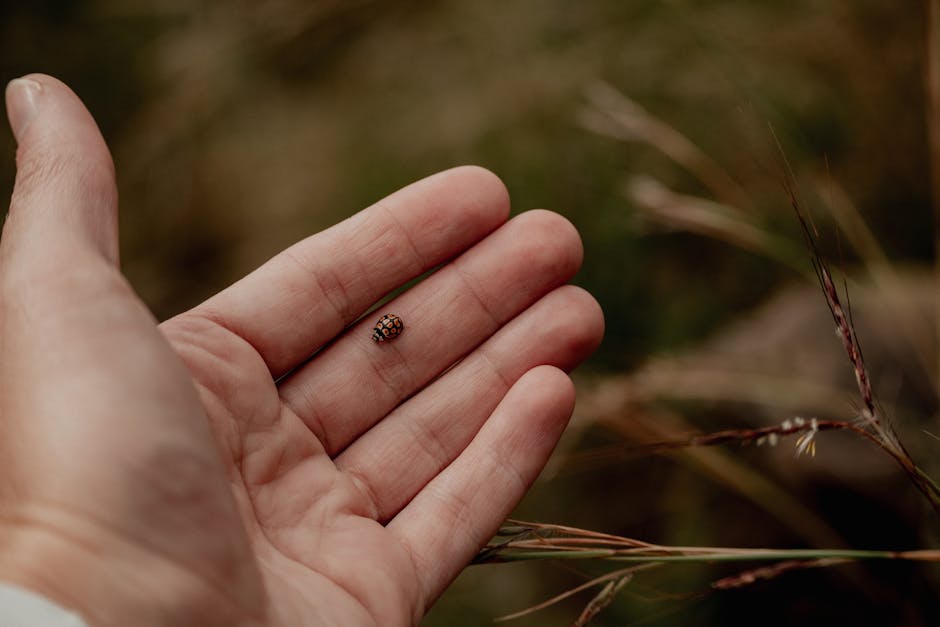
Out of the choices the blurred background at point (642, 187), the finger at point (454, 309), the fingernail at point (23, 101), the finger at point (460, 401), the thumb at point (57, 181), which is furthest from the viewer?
the blurred background at point (642, 187)

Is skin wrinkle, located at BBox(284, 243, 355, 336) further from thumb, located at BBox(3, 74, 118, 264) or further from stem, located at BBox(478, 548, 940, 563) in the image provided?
stem, located at BBox(478, 548, 940, 563)

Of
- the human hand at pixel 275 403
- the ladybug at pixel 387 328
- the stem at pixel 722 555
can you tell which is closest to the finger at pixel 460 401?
the human hand at pixel 275 403

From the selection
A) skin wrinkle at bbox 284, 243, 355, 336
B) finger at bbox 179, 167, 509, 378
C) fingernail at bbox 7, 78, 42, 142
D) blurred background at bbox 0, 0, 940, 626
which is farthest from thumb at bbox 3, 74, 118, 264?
blurred background at bbox 0, 0, 940, 626

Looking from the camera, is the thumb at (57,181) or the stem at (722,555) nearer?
the stem at (722,555)

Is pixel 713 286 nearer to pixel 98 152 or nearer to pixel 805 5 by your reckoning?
pixel 805 5

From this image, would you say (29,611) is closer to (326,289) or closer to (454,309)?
(326,289)

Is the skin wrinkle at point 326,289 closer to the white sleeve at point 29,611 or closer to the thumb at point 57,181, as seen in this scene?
the thumb at point 57,181
